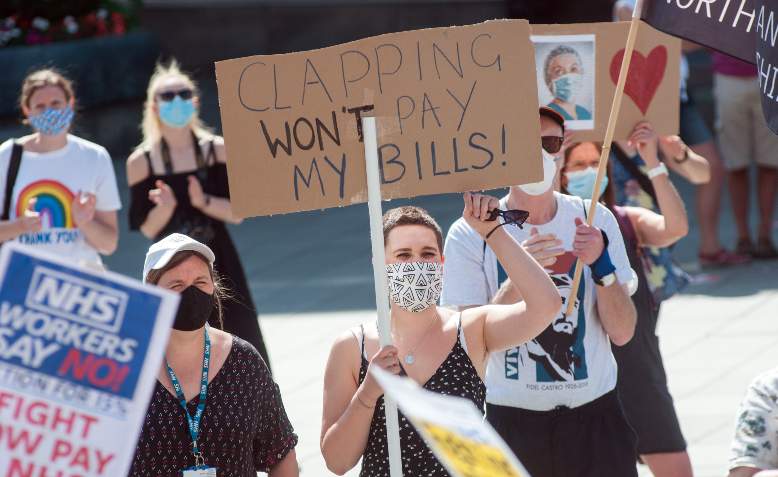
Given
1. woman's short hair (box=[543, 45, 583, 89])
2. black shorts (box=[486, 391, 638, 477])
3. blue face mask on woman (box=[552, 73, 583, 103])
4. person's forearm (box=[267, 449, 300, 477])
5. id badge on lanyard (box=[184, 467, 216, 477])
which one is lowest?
black shorts (box=[486, 391, 638, 477])

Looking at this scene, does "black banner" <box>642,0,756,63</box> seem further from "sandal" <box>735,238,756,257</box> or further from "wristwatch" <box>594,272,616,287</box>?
"sandal" <box>735,238,756,257</box>

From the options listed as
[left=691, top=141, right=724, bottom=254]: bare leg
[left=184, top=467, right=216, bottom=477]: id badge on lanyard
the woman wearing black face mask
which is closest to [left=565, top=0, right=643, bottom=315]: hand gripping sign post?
the woman wearing black face mask

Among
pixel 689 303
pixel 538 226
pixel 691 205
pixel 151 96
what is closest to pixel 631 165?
pixel 538 226

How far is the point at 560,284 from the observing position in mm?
4918

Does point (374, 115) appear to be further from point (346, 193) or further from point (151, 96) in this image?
point (151, 96)

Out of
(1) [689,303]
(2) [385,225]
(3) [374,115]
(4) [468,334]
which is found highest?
(3) [374,115]

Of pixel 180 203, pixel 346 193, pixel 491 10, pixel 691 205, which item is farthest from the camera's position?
pixel 491 10

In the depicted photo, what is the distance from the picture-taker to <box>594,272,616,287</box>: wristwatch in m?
4.84

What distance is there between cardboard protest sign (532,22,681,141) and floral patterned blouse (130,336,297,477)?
1705 millimetres

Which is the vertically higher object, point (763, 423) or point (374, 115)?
point (374, 115)

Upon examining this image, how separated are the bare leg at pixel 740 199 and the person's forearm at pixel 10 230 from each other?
554 cm

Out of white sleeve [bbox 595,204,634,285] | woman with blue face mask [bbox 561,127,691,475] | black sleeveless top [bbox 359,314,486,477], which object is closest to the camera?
black sleeveless top [bbox 359,314,486,477]

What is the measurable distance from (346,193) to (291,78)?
342mm

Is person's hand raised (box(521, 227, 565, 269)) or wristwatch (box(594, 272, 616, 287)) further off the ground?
person's hand raised (box(521, 227, 565, 269))
